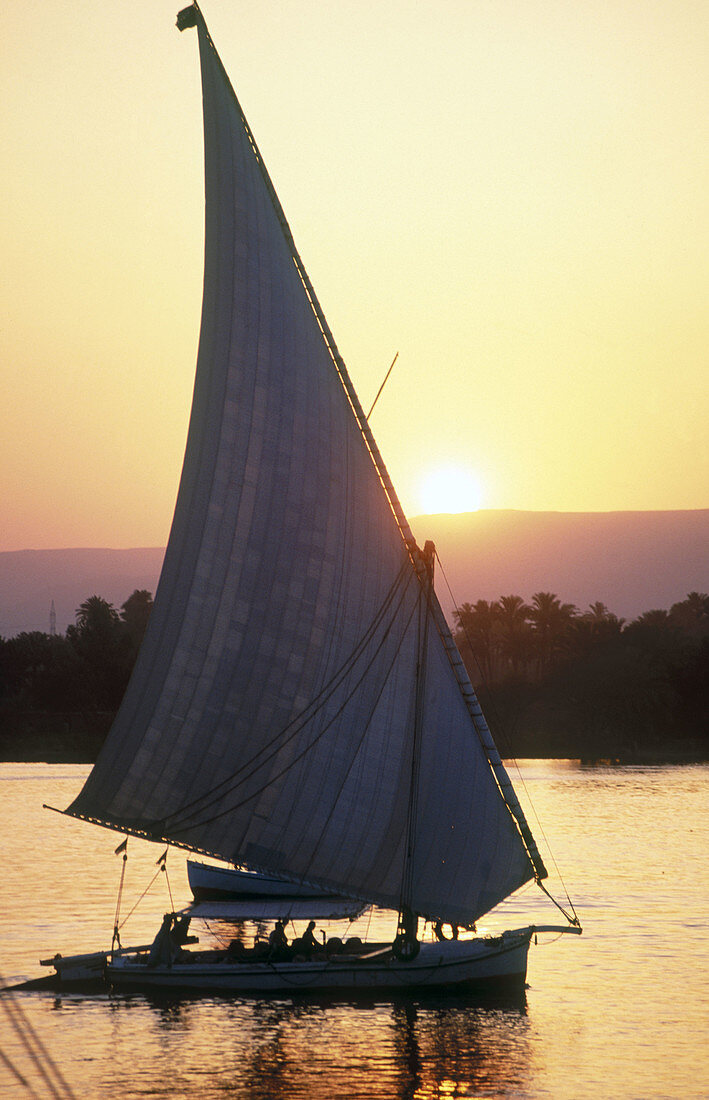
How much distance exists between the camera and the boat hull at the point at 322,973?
3597 cm

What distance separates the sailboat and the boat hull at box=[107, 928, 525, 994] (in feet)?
0.22

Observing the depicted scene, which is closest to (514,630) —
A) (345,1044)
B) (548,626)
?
(548,626)

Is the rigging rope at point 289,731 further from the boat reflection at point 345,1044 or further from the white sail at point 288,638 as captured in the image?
the boat reflection at point 345,1044

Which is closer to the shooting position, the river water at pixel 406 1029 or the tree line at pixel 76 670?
the river water at pixel 406 1029

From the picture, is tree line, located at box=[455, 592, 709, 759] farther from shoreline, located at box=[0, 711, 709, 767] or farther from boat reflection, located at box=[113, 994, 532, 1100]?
boat reflection, located at box=[113, 994, 532, 1100]

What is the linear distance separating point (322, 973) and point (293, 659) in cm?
784

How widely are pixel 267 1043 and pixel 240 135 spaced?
21.7m

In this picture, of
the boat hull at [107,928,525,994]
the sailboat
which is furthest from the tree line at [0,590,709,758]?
the sailboat

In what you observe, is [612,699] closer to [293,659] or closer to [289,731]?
Result: [289,731]

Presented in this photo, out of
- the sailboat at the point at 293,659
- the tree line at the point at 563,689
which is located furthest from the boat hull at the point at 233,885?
the tree line at the point at 563,689

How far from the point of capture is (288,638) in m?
35.5

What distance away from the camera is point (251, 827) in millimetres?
35438

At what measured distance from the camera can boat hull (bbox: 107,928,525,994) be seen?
3597 centimetres

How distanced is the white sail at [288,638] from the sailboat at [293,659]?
0.05m
